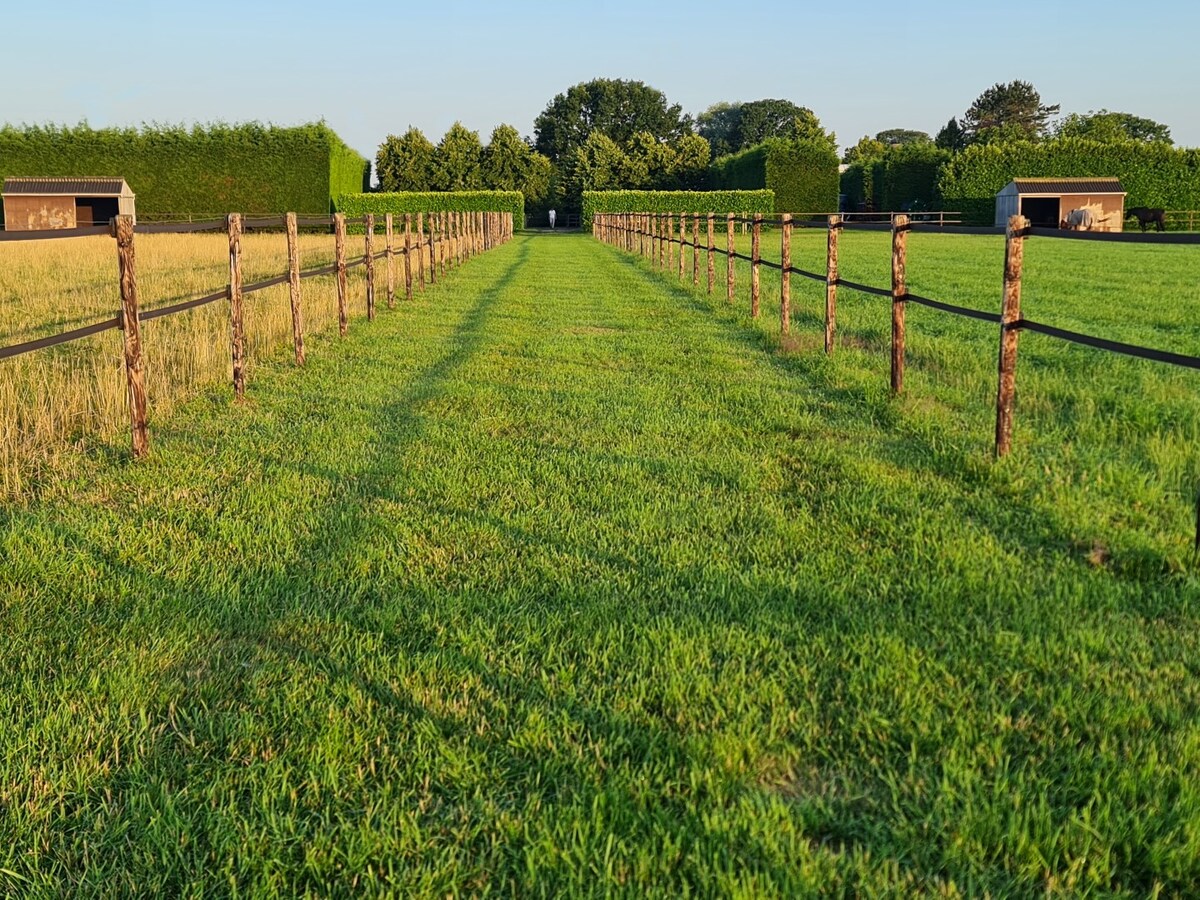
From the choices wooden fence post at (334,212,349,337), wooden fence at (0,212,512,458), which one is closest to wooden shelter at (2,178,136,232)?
wooden fence at (0,212,512,458)

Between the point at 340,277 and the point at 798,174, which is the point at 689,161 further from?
the point at 340,277

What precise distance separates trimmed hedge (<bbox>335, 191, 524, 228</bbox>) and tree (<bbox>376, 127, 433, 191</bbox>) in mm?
6879

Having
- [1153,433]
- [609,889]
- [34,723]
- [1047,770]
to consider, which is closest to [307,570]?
[34,723]

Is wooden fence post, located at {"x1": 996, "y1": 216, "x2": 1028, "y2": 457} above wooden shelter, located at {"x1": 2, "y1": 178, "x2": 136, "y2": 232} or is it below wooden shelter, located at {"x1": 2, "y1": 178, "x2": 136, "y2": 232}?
below

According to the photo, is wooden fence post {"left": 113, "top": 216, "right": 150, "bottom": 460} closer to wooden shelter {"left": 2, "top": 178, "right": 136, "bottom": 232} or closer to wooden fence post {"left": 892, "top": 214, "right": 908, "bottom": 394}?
wooden fence post {"left": 892, "top": 214, "right": 908, "bottom": 394}

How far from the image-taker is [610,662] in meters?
3.12

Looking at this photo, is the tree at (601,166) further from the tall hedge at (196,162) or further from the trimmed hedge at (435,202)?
the tall hedge at (196,162)

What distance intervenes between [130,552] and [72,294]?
1214cm

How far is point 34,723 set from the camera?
9.02 feet

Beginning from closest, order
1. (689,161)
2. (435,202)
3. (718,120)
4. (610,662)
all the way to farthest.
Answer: (610,662)
(435,202)
(689,161)
(718,120)

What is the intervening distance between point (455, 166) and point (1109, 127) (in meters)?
63.0

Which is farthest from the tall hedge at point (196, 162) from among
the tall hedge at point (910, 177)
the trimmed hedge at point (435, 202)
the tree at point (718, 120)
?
the tree at point (718, 120)

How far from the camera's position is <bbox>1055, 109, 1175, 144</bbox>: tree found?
294ft

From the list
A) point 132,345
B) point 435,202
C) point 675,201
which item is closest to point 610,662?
point 132,345
